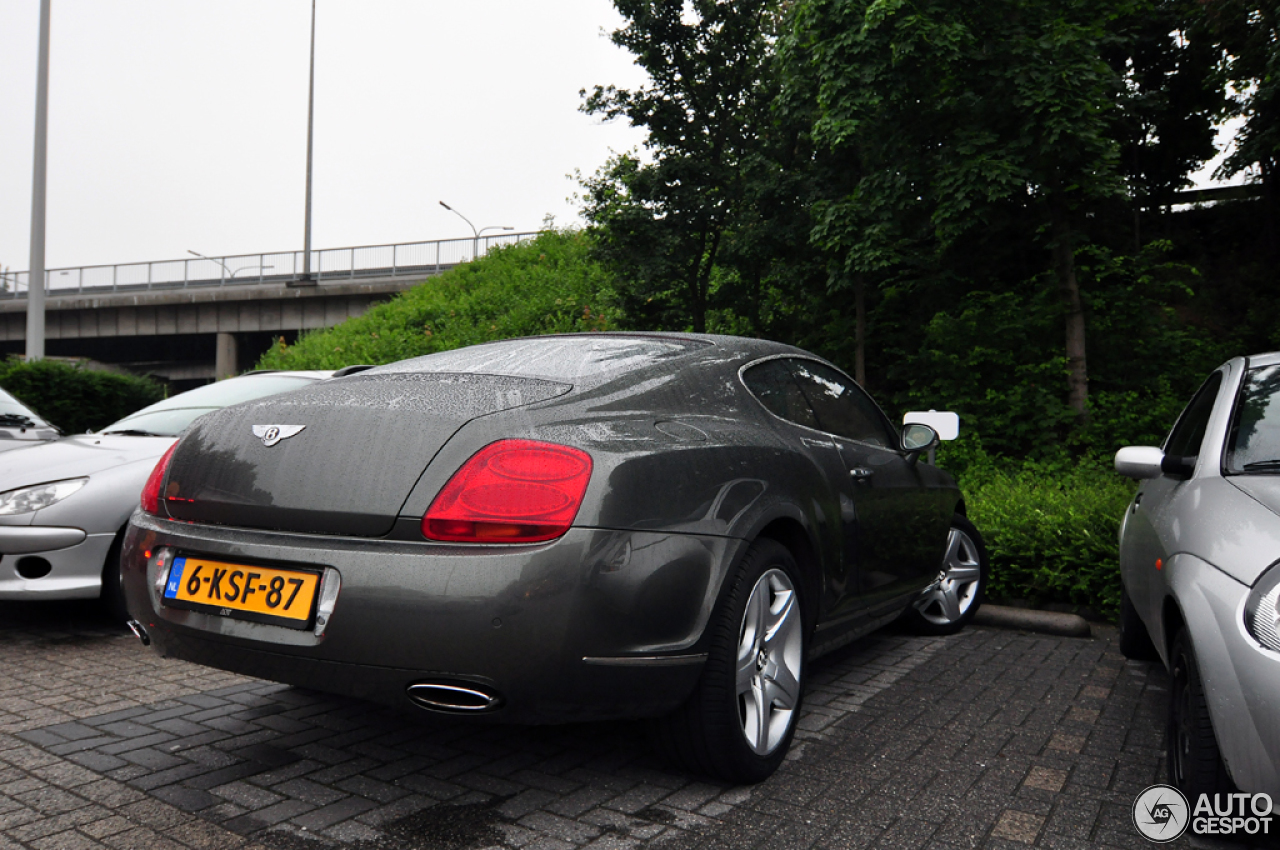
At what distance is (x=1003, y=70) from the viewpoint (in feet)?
32.5

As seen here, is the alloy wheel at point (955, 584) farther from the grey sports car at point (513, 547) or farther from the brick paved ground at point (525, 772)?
the grey sports car at point (513, 547)

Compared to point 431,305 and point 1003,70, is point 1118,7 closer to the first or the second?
point 1003,70

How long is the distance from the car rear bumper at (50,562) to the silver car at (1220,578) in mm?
4544

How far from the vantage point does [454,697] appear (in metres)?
2.41

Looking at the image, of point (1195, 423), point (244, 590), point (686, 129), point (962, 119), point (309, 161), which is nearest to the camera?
point (244, 590)

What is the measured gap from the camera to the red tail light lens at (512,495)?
2.42 m

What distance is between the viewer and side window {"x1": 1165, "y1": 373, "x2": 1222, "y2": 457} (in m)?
3.64

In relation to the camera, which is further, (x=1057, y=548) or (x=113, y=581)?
(x=1057, y=548)

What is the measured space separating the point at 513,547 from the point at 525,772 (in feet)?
3.22

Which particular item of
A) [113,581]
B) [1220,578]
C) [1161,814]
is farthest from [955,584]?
[113,581]

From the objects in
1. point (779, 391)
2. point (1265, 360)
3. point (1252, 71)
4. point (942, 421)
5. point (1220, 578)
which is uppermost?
point (1252, 71)

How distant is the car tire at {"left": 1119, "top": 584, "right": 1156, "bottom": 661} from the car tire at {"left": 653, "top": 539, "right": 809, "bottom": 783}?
2046mm

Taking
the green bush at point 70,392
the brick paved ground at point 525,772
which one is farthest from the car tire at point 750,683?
A: the green bush at point 70,392

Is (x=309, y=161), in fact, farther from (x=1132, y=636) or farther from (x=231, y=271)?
(x=1132, y=636)
